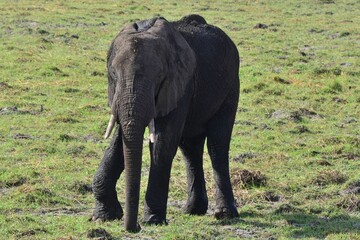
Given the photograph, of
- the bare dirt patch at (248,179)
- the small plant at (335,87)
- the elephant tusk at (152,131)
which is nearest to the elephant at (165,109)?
the elephant tusk at (152,131)

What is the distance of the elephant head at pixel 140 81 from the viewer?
30.3ft

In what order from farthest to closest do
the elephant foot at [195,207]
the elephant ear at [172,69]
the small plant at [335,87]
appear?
the small plant at [335,87] < the elephant foot at [195,207] < the elephant ear at [172,69]

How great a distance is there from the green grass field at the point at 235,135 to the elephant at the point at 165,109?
0.34m

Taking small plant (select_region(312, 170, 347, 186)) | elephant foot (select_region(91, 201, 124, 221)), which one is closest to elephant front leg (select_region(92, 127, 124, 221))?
elephant foot (select_region(91, 201, 124, 221))

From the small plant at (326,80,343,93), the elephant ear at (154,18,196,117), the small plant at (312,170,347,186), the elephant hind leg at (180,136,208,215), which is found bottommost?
the small plant at (326,80,343,93)

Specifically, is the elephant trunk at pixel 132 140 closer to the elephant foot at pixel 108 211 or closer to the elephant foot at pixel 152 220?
the elephant foot at pixel 152 220

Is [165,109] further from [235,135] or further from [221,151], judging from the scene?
[235,135]

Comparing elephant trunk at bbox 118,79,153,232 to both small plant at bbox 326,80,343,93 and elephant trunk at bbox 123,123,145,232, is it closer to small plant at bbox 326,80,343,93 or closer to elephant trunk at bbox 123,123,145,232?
elephant trunk at bbox 123,123,145,232

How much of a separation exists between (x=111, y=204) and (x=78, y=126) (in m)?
6.80

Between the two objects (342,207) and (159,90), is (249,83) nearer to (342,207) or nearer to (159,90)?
(342,207)

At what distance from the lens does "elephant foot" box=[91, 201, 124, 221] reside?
1053 cm

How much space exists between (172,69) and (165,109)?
496mm

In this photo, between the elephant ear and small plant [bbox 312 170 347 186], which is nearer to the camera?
the elephant ear

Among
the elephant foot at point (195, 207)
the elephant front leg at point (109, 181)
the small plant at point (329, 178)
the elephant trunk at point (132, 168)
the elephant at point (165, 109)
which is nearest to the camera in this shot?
the elephant trunk at point (132, 168)
